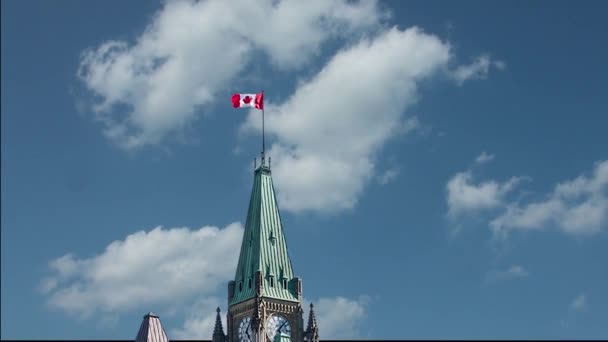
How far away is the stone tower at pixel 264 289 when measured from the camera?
404 feet

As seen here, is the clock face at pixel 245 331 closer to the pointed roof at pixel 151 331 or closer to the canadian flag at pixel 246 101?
the pointed roof at pixel 151 331

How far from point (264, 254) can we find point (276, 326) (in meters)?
9.05

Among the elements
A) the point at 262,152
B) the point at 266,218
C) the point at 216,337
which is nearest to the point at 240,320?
the point at 216,337

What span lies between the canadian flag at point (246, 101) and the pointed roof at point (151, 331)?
86.1 feet

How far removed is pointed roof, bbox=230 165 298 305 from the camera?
126 m

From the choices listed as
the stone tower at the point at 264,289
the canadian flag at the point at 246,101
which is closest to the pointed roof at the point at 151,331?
the stone tower at the point at 264,289

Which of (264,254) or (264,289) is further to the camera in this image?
(264,254)

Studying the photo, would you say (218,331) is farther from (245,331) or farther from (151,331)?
(151,331)

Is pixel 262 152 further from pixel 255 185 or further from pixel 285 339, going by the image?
pixel 285 339

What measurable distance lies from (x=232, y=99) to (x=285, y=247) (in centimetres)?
2063

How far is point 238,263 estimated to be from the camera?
130 meters

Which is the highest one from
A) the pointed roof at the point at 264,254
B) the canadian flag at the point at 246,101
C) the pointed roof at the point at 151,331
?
the canadian flag at the point at 246,101

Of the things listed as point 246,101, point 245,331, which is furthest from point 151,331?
point 246,101

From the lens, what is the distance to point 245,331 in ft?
407
